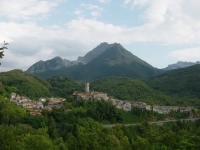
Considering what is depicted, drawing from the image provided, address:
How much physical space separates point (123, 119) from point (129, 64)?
450 feet

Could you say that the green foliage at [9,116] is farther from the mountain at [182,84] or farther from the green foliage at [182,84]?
the mountain at [182,84]

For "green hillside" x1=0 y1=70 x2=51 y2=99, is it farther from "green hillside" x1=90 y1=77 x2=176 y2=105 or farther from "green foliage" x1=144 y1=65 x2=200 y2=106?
"green foliage" x1=144 y1=65 x2=200 y2=106

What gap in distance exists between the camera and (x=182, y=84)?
94562mm

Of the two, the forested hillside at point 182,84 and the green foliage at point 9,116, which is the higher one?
the forested hillside at point 182,84

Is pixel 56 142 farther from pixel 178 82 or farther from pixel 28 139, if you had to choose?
pixel 178 82

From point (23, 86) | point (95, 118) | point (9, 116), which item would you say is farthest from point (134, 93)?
point (9, 116)

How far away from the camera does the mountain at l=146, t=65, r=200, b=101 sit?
86681 mm

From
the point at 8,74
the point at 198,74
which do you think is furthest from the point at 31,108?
the point at 198,74

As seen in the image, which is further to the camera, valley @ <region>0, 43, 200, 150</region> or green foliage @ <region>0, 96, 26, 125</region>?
green foliage @ <region>0, 96, 26, 125</region>

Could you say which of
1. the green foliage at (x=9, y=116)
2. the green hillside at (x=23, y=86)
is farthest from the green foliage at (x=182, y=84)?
the green foliage at (x=9, y=116)

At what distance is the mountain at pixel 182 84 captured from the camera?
3413 inches

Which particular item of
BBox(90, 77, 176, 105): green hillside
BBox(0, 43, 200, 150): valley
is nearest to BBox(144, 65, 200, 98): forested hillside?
BBox(0, 43, 200, 150): valley

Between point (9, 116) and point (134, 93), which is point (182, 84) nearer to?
point (134, 93)

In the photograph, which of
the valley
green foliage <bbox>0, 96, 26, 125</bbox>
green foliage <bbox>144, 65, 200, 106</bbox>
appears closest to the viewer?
the valley
